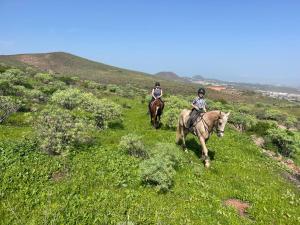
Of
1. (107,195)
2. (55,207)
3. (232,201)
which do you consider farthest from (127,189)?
(232,201)

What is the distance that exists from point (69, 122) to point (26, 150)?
2781 mm

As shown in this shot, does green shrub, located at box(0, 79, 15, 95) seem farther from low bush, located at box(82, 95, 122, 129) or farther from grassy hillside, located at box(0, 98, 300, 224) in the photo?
grassy hillside, located at box(0, 98, 300, 224)

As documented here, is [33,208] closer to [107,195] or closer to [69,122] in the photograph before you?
[107,195]

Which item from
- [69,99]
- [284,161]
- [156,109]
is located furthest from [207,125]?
[69,99]

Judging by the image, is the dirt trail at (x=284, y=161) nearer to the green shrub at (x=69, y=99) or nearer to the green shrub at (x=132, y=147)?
the green shrub at (x=132, y=147)

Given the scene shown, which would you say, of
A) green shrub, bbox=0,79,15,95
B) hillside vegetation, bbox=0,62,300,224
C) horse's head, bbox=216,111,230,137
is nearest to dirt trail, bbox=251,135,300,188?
hillside vegetation, bbox=0,62,300,224

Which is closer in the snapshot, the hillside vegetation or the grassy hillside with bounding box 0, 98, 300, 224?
the grassy hillside with bounding box 0, 98, 300, 224

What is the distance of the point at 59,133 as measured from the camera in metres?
15.0

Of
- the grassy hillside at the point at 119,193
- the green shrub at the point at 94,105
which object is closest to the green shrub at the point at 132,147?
the grassy hillside at the point at 119,193

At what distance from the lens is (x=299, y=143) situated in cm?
3350

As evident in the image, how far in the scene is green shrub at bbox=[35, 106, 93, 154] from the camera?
47.4 feet

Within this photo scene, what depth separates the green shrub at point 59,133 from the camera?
1444 centimetres

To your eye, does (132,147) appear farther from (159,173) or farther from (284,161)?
(284,161)

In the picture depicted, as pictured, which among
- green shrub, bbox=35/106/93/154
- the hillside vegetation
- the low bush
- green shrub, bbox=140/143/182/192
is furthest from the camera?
the low bush
